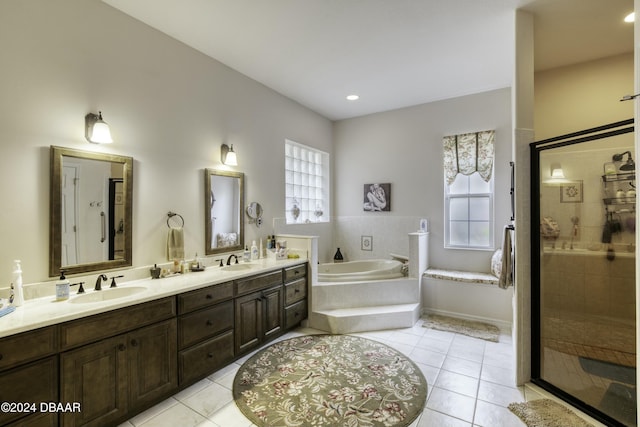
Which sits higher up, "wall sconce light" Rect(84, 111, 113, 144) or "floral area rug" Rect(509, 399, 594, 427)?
"wall sconce light" Rect(84, 111, 113, 144)

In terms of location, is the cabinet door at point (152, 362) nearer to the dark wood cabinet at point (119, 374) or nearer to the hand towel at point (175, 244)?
the dark wood cabinet at point (119, 374)

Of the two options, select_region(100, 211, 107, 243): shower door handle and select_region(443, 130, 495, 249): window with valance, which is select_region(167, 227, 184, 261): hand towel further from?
select_region(443, 130, 495, 249): window with valance

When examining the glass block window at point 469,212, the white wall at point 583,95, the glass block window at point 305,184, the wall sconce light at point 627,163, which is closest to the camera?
the wall sconce light at point 627,163

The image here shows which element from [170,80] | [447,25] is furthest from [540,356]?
[170,80]

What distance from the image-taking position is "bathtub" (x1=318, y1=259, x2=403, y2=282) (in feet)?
12.4

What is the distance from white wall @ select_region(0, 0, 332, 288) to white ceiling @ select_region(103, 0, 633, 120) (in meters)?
0.30

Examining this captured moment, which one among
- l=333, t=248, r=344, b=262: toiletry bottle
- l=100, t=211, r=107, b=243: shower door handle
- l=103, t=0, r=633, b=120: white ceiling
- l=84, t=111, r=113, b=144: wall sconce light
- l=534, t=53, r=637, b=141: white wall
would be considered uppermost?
l=103, t=0, r=633, b=120: white ceiling

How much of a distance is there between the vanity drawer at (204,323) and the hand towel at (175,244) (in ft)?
2.18

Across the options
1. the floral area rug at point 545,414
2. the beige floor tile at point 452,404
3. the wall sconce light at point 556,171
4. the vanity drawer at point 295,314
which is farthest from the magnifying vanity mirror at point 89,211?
the wall sconce light at point 556,171

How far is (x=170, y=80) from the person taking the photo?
2750 millimetres

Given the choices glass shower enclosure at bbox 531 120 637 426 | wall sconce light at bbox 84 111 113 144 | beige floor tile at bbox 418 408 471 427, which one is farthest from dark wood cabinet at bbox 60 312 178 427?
glass shower enclosure at bbox 531 120 637 426

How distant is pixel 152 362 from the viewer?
2.02 meters

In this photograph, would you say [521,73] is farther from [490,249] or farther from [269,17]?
[490,249]

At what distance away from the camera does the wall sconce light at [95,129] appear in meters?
2.19
